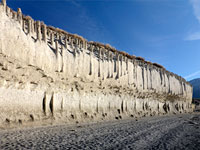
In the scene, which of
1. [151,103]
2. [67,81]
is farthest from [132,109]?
[67,81]

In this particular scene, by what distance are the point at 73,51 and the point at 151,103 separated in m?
10.2

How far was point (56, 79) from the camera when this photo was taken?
7.63 metres

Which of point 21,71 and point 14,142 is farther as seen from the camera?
point 21,71

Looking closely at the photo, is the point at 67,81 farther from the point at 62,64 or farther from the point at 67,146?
the point at 67,146

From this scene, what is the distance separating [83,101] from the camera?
884cm

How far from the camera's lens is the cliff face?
19.3 feet

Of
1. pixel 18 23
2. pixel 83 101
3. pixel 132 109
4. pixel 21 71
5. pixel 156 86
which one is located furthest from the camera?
pixel 156 86

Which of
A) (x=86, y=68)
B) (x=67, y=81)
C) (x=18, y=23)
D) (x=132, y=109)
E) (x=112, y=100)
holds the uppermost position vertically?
(x=18, y=23)

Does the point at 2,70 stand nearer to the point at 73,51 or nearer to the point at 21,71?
the point at 21,71

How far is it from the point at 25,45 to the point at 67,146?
14.8 ft

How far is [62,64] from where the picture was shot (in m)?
8.03

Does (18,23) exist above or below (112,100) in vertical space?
above

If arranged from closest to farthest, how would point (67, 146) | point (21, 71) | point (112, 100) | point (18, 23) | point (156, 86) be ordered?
1. point (67, 146)
2. point (21, 71)
3. point (18, 23)
4. point (112, 100)
5. point (156, 86)

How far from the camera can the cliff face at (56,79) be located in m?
5.89
